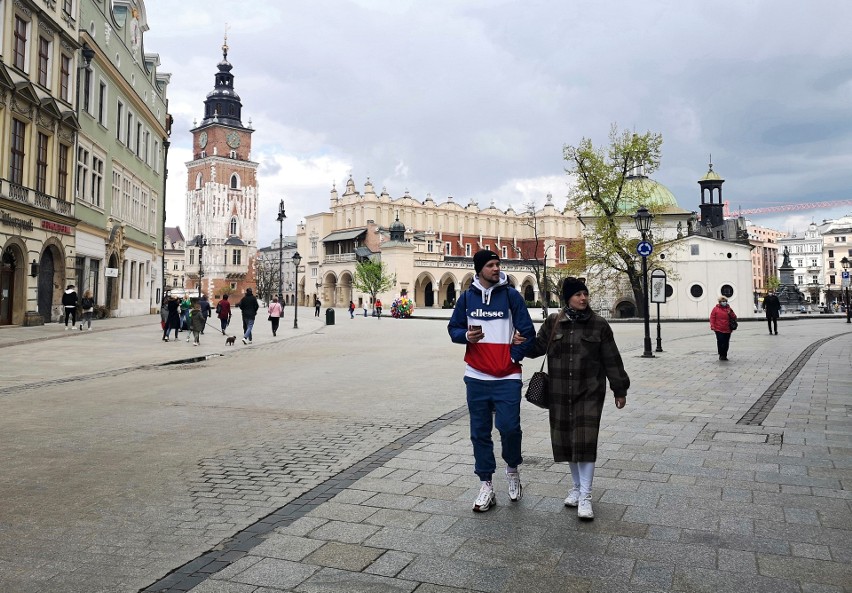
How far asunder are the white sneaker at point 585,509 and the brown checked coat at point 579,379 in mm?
278

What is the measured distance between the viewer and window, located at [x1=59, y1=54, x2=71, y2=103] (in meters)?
26.2

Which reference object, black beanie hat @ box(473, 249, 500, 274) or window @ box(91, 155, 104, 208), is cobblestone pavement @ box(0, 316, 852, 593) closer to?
black beanie hat @ box(473, 249, 500, 274)

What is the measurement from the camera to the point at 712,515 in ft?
15.2

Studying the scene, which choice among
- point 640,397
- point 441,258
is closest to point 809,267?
point 441,258

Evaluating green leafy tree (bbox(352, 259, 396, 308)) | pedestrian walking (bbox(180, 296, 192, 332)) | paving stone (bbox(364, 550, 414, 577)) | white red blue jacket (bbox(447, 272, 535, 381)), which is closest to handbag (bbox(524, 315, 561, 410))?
white red blue jacket (bbox(447, 272, 535, 381))

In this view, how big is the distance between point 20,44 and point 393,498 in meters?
25.3

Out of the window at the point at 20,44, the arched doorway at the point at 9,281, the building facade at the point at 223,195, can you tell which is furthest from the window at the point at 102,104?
the building facade at the point at 223,195

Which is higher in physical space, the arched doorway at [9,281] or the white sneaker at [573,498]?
the arched doorway at [9,281]

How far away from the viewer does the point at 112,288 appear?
33812 mm

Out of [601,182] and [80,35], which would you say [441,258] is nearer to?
[601,182]

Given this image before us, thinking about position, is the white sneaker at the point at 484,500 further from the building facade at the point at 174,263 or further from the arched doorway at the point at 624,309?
the building facade at the point at 174,263

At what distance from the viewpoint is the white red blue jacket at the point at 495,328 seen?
485 cm

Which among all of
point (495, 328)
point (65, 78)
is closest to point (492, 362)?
point (495, 328)

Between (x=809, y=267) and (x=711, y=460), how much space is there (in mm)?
148567
